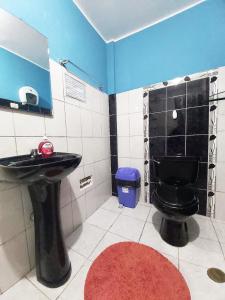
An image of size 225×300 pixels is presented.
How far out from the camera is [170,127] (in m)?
1.74

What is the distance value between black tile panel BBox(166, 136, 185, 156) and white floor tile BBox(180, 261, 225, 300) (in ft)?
3.59

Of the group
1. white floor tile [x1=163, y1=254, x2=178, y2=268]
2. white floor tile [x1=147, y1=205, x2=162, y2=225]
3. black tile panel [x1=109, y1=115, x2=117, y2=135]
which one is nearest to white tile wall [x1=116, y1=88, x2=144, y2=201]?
black tile panel [x1=109, y1=115, x2=117, y2=135]

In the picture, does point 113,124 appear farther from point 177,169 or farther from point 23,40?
point 23,40

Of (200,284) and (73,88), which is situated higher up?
(73,88)

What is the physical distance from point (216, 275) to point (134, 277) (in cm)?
58

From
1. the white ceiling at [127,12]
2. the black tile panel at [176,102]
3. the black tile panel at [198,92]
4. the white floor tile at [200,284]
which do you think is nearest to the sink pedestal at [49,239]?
the white floor tile at [200,284]

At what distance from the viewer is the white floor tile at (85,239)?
126 centimetres

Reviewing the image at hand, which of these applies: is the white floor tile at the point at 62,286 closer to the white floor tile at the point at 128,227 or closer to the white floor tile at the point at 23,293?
the white floor tile at the point at 23,293

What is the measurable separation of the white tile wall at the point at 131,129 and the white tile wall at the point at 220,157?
2.80ft

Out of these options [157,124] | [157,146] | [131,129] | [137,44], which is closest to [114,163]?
[131,129]

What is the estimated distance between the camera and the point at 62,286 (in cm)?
97

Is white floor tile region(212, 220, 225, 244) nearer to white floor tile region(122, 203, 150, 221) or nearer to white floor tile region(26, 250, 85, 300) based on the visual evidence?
white floor tile region(122, 203, 150, 221)

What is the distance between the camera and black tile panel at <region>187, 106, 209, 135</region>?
5.08 ft

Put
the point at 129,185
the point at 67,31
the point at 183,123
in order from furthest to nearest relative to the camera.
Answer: the point at 129,185, the point at 183,123, the point at 67,31
